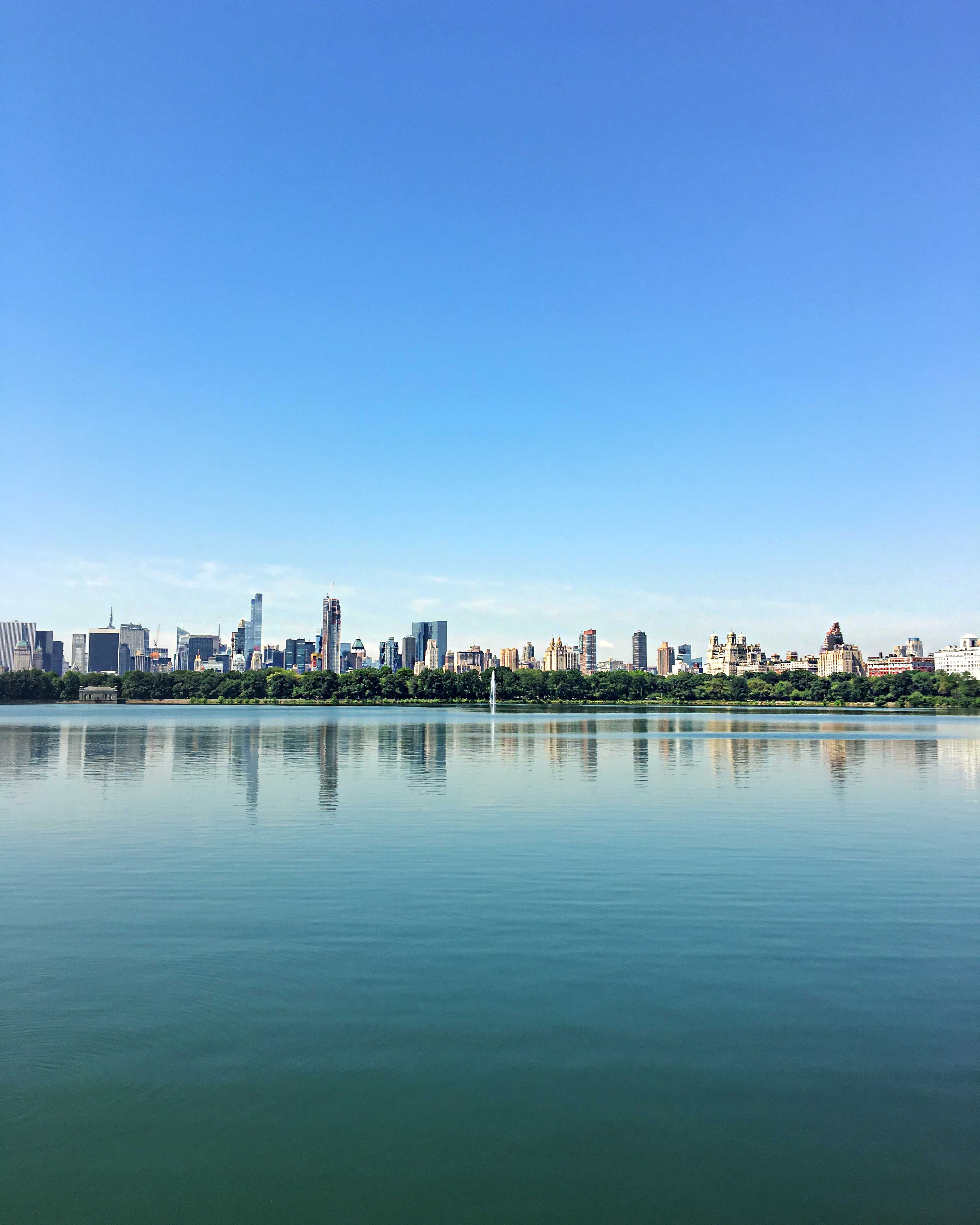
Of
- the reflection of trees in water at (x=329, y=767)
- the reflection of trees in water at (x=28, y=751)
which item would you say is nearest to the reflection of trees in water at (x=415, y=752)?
the reflection of trees in water at (x=329, y=767)

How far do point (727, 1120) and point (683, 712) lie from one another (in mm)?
173173

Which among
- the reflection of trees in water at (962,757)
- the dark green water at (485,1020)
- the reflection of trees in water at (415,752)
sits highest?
the dark green water at (485,1020)

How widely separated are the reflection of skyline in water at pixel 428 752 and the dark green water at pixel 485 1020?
11.3 meters

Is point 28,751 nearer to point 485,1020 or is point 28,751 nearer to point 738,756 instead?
point 738,756

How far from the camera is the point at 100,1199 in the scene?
25.5 feet

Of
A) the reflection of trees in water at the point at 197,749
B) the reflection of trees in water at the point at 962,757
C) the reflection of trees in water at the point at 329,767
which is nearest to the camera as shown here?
the reflection of trees in water at the point at 329,767

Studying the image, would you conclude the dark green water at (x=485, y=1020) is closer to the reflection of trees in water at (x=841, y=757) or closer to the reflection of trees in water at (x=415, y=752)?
the reflection of trees in water at (x=415, y=752)

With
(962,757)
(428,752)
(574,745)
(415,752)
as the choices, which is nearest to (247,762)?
(415,752)

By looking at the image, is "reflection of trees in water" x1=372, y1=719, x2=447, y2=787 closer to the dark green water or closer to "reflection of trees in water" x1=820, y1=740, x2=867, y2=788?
the dark green water

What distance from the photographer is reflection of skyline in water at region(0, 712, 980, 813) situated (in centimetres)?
4247

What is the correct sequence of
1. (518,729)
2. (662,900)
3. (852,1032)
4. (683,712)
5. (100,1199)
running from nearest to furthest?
(100,1199), (852,1032), (662,900), (518,729), (683,712)

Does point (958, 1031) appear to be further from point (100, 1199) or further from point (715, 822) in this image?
point (715, 822)

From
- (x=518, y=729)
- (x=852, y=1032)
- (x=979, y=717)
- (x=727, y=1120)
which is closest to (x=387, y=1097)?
(x=727, y=1120)

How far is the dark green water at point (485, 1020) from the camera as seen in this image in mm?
8078
